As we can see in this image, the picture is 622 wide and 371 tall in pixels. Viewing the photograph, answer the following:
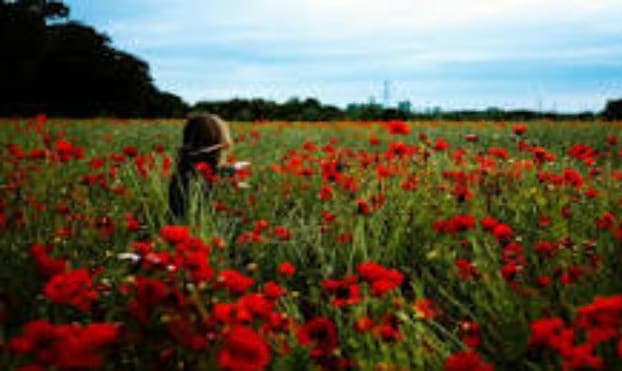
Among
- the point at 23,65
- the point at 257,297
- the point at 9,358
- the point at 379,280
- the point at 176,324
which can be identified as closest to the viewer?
the point at 176,324

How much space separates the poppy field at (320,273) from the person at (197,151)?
122 millimetres

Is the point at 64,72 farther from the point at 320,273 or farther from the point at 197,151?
the point at 320,273

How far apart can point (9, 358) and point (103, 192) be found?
10.1 feet

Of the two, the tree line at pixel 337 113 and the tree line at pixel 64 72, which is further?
the tree line at pixel 64 72

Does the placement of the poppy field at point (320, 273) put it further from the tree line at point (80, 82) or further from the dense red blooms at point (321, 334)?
the tree line at point (80, 82)

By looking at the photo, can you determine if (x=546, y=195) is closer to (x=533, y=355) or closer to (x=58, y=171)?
(x=533, y=355)

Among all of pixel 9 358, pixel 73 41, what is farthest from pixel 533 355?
pixel 73 41

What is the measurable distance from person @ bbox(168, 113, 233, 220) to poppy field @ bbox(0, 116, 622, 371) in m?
0.12

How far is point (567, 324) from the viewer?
2.24 metres

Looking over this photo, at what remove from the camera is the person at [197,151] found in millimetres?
4211

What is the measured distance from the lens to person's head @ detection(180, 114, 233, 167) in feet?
14.0

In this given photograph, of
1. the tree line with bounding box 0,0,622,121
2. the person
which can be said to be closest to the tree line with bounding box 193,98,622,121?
the tree line with bounding box 0,0,622,121

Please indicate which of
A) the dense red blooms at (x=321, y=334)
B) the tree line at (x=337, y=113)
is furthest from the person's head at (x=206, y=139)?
the tree line at (x=337, y=113)

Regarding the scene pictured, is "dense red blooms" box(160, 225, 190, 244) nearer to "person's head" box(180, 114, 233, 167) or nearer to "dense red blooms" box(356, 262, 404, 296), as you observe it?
"dense red blooms" box(356, 262, 404, 296)
